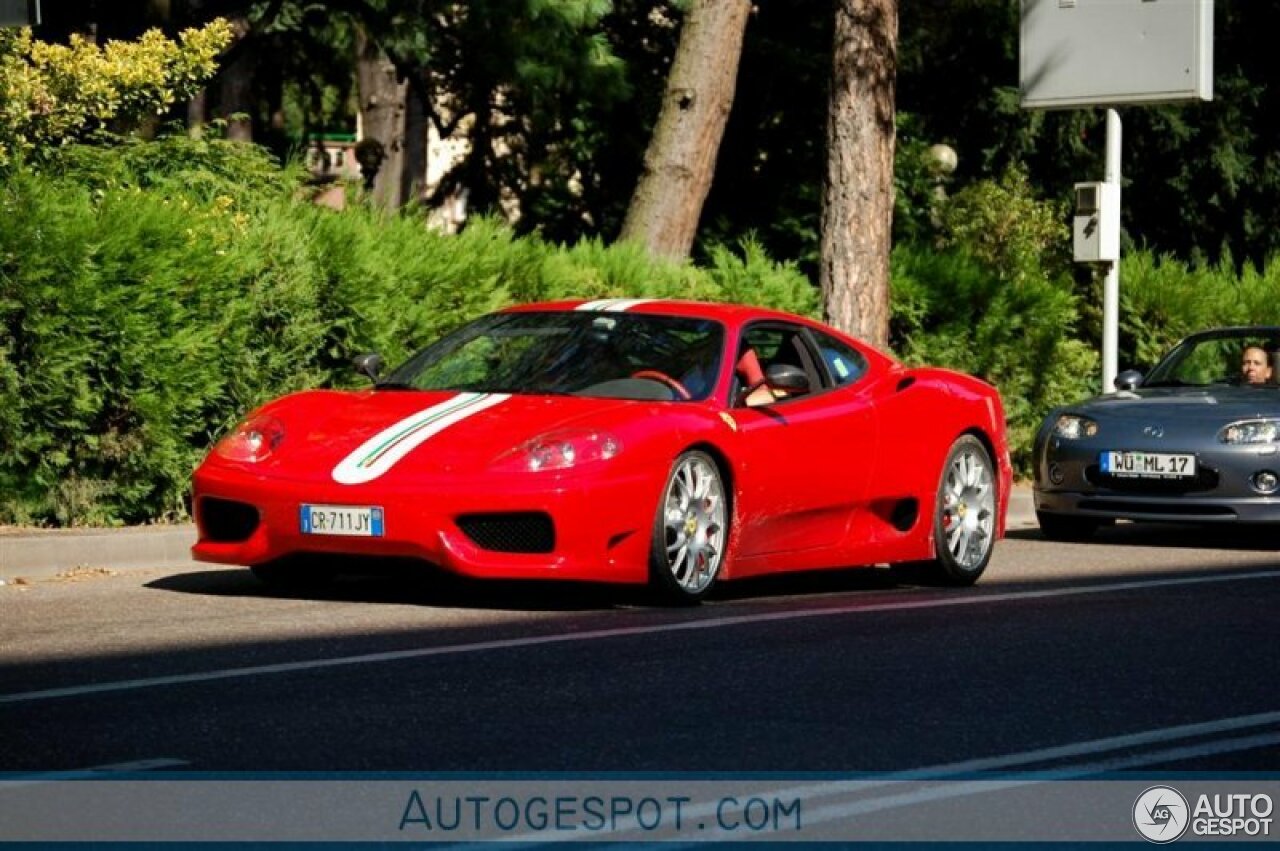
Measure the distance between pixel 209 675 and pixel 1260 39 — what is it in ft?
112

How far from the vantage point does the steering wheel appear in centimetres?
1134

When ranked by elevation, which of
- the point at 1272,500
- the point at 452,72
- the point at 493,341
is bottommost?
the point at 1272,500

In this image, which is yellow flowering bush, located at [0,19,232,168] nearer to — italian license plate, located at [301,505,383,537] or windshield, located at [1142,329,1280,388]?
italian license plate, located at [301,505,383,537]

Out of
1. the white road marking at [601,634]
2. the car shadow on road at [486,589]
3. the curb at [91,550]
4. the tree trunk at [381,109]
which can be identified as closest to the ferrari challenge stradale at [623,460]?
the car shadow on road at [486,589]

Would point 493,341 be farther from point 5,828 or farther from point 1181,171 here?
point 1181,171

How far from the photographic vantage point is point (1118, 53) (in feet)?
73.2

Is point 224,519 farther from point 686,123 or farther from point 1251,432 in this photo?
point 686,123

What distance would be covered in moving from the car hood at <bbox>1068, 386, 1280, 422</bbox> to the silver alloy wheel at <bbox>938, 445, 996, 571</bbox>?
10.2 feet

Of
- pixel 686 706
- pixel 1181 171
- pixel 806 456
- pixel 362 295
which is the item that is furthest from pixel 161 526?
pixel 1181 171

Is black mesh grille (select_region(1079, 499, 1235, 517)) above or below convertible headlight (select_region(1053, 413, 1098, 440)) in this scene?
below

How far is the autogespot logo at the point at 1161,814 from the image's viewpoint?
6.07 m

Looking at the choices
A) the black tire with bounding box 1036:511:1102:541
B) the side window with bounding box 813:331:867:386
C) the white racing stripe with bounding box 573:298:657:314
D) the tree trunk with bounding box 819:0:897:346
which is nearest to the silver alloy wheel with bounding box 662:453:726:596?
the white racing stripe with bounding box 573:298:657:314

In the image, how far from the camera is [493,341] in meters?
12.0

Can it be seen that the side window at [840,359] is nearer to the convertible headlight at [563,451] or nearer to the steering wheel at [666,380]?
the steering wheel at [666,380]
